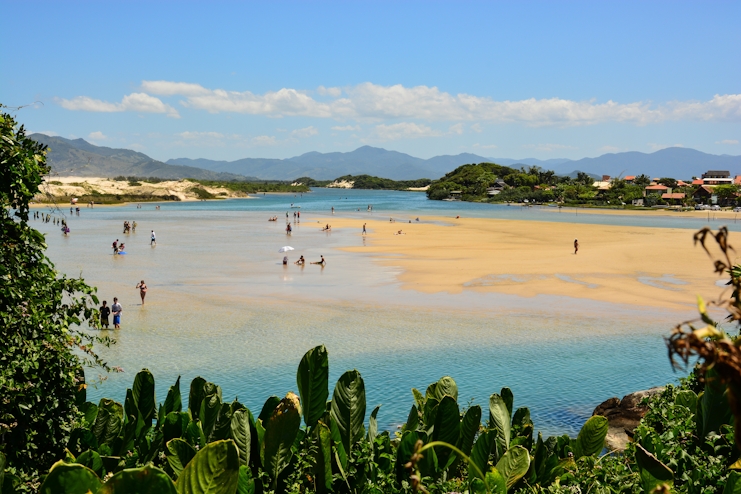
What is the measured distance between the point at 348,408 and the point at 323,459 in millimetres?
720

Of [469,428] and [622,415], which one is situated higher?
[469,428]

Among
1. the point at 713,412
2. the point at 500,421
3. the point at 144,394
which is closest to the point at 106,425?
the point at 144,394

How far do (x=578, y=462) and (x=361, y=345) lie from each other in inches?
442

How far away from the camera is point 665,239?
51.6m

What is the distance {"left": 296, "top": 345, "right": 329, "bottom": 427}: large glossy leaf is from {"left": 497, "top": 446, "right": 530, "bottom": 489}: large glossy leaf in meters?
2.09

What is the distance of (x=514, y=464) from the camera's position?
6.88 metres

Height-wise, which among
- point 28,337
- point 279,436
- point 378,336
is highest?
point 28,337

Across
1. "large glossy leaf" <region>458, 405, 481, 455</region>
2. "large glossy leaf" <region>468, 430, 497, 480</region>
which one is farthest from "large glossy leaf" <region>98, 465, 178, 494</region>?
"large glossy leaf" <region>458, 405, 481, 455</region>

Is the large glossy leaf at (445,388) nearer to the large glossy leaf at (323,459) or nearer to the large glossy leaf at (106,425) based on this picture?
the large glossy leaf at (323,459)

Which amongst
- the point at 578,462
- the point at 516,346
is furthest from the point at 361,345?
the point at 578,462

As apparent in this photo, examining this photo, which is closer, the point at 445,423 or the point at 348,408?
the point at 348,408

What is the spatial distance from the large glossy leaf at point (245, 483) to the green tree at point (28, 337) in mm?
2325

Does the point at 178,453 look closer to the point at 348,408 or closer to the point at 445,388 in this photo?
the point at 348,408

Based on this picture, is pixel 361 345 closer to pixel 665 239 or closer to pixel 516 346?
pixel 516 346
